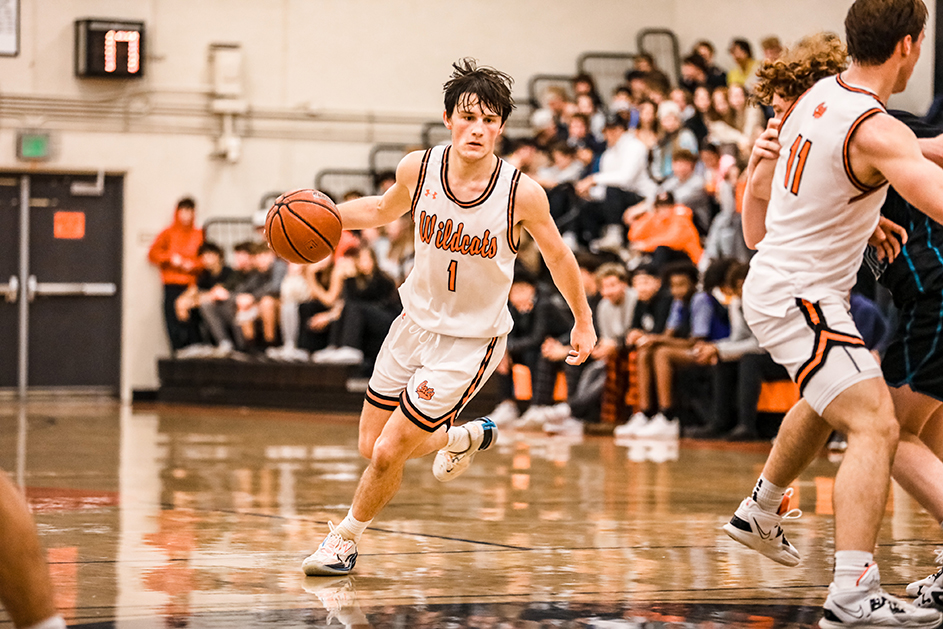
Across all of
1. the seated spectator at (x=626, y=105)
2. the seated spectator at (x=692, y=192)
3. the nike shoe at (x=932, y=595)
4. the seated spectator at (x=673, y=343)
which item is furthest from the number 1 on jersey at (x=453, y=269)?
the seated spectator at (x=626, y=105)

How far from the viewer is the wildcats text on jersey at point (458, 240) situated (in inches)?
179

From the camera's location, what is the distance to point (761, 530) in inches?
168

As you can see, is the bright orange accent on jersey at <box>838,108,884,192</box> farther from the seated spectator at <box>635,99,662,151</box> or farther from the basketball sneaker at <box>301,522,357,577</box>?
the seated spectator at <box>635,99,662,151</box>

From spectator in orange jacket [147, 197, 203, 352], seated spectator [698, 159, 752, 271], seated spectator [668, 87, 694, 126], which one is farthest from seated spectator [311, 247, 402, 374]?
seated spectator [668, 87, 694, 126]

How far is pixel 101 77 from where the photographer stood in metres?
16.1

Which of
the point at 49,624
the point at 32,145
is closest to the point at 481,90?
the point at 49,624

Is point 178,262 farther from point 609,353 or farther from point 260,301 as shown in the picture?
point 609,353

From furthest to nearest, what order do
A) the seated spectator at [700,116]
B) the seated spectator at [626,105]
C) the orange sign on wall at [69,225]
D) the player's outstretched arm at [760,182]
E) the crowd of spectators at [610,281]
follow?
the orange sign on wall at [69,225] < the seated spectator at [626,105] < the seated spectator at [700,116] < the crowd of spectators at [610,281] < the player's outstretched arm at [760,182]

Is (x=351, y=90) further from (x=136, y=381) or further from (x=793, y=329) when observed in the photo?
(x=793, y=329)

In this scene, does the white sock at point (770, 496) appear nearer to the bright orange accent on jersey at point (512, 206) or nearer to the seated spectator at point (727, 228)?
the bright orange accent on jersey at point (512, 206)

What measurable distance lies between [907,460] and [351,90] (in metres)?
14.0

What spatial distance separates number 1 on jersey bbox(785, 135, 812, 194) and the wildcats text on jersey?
1144 mm

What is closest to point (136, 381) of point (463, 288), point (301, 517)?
point (301, 517)

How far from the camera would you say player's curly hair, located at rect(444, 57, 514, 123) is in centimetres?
449
